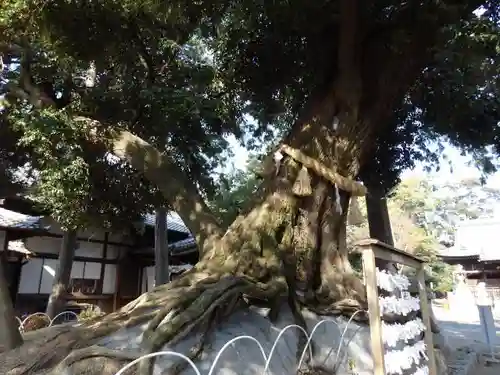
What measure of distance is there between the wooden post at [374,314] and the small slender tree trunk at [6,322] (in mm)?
2895

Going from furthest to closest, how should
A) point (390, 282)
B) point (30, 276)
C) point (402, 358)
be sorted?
1. point (30, 276)
2. point (390, 282)
3. point (402, 358)

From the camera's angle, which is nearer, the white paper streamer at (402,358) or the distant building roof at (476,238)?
the white paper streamer at (402,358)

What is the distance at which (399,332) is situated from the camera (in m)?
3.79

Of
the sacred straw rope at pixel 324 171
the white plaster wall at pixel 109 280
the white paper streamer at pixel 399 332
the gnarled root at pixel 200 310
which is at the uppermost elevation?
the sacred straw rope at pixel 324 171

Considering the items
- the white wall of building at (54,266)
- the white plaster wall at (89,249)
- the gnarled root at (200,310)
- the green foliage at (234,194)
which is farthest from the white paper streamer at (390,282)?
the white plaster wall at (89,249)

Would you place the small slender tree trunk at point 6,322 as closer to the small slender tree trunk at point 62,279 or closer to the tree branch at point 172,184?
the tree branch at point 172,184

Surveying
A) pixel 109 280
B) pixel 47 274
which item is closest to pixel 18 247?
pixel 47 274

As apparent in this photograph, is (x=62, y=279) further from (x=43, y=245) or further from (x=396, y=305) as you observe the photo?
(x=396, y=305)

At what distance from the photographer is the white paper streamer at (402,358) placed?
137 inches

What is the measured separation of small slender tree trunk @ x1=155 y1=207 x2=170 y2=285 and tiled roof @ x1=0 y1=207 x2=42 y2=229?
9.90ft

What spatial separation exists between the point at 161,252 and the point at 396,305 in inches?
320

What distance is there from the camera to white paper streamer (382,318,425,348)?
357 cm

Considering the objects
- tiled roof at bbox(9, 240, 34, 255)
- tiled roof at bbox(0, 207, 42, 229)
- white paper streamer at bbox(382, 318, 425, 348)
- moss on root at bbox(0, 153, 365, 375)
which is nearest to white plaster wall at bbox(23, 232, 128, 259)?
tiled roof at bbox(9, 240, 34, 255)

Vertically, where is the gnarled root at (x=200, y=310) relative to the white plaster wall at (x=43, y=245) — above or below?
below
